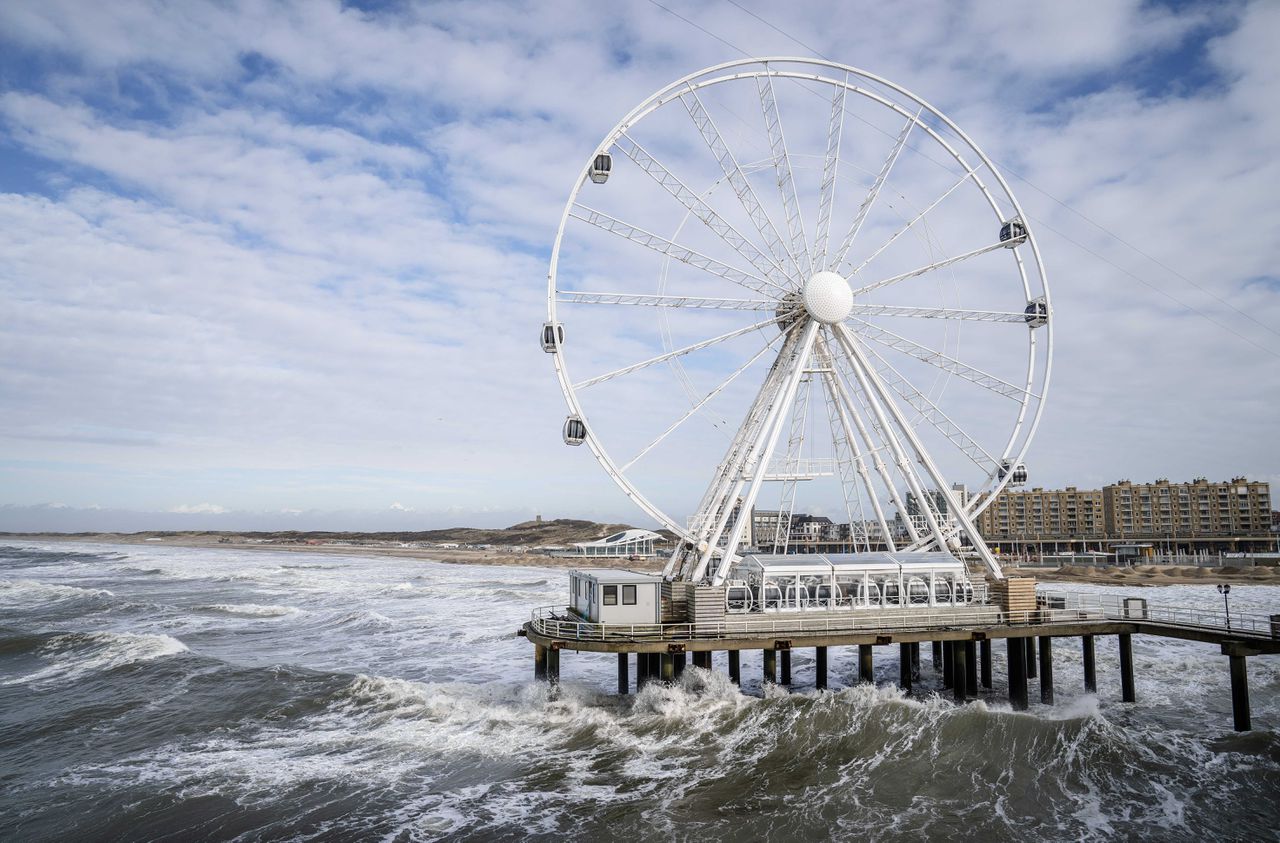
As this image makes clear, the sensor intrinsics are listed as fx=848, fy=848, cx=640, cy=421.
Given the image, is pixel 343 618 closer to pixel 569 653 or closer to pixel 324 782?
pixel 569 653

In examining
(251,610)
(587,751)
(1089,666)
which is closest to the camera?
(587,751)

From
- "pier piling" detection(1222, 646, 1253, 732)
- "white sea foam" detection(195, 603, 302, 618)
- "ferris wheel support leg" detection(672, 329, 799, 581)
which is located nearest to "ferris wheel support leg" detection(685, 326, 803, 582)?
"ferris wheel support leg" detection(672, 329, 799, 581)

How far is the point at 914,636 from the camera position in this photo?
25719 millimetres

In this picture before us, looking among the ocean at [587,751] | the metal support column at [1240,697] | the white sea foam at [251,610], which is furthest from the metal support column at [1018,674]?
the white sea foam at [251,610]

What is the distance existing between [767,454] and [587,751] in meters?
10.9

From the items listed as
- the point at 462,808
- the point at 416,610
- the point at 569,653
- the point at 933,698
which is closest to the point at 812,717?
the point at 933,698

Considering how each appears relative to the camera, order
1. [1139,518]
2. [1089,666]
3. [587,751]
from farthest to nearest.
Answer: [1139,518]
[1089,666]
[587,751]

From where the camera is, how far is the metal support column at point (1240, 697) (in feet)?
77.2

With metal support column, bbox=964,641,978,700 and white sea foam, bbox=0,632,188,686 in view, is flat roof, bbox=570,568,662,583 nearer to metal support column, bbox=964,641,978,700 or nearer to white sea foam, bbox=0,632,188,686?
metal support column, bbox=964,641,978,700

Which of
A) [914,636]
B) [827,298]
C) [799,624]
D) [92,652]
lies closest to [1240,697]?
[914,636]

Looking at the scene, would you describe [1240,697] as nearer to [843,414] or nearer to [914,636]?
[914,636]

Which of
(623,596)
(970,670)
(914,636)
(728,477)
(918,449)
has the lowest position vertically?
(970,670)

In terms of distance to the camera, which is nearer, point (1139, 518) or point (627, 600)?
point (627, 600)

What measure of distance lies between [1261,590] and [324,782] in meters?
74.8
